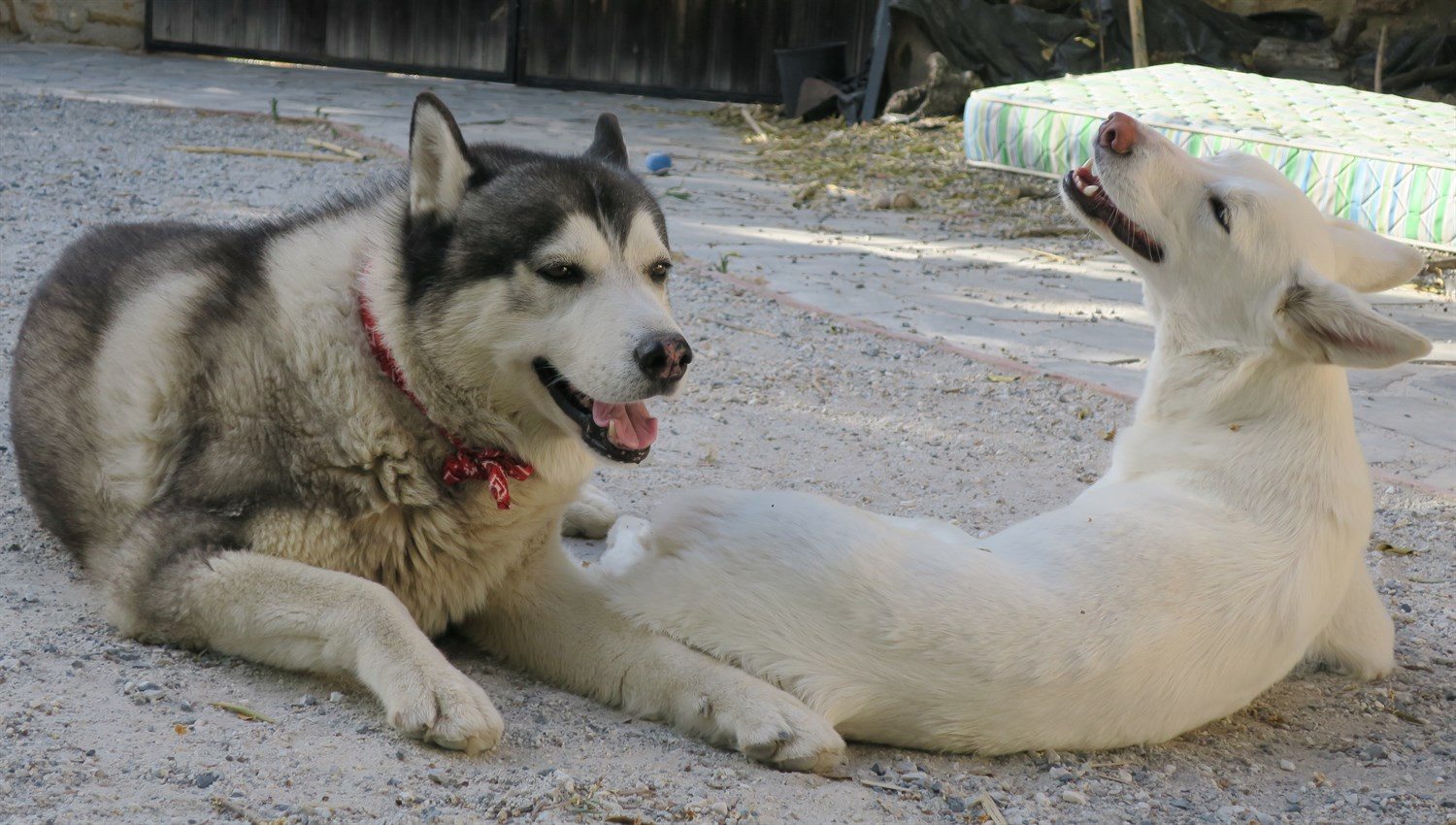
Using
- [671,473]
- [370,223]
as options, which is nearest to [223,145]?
[671,473]

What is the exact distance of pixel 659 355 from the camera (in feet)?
8.96

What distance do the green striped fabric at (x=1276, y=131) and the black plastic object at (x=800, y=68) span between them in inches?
162

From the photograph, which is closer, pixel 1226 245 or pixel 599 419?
pixel 599 419

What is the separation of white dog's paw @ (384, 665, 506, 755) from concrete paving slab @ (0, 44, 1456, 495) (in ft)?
12.2

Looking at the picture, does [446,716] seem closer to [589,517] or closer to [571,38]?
[589,517]

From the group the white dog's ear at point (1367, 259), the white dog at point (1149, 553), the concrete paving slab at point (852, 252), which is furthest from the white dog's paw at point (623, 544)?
the concrete paving slab at point (852, 252)

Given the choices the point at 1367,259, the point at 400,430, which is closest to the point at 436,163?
the point at 400,430

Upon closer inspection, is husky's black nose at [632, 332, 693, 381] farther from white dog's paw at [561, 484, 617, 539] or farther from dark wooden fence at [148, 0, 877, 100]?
dark wooden fence at [148, 0, 877, 100]

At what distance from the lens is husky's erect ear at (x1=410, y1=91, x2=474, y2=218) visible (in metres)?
2.89

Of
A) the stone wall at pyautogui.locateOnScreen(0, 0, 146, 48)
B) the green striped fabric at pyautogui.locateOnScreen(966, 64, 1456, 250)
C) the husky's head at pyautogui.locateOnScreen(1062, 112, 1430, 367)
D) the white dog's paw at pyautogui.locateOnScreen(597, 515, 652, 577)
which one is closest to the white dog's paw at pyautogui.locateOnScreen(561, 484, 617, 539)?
the white dog's paw at pyautogui.locateOnScreen(597, 515, 652, 577)

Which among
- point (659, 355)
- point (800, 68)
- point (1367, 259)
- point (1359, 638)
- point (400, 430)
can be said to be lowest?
point (1359, 638)

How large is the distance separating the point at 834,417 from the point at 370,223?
2.45m

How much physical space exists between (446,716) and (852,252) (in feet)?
18.7

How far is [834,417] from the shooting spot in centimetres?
514
